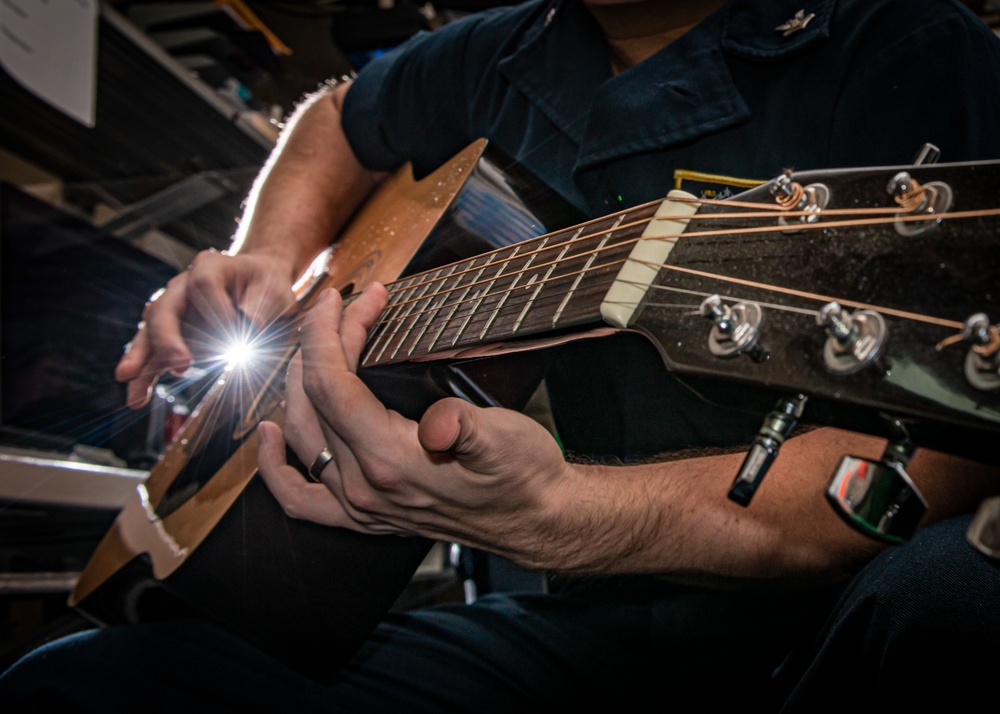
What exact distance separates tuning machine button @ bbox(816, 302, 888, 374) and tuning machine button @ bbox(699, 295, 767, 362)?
0.03m

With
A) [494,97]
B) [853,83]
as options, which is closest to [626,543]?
[853,83]

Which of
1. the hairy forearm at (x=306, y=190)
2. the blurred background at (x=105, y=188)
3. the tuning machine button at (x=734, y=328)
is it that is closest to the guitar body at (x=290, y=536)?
the tuning machine button at (x=734, y=328)

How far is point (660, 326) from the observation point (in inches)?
14.7

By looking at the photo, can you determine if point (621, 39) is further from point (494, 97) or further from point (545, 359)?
point (545, 359)

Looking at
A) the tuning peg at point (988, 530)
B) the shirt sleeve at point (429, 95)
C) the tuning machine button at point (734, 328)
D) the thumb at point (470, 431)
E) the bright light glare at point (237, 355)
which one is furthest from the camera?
the shirt sleeve at point (429, 95)

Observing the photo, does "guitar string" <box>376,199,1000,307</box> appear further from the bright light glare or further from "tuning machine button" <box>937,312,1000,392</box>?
the bright light glare

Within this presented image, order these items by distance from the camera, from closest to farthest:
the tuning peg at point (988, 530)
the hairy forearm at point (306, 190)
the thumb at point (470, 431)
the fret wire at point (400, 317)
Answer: the tuning peg at point (988, 530) → the thumb at point (470, 431) → the fret wire at point (400, 317) → the hairy forearm at point (306, 190)

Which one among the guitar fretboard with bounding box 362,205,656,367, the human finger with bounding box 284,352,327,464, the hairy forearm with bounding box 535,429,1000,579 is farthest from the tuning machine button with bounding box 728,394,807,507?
the human finger with bounding box 284,352,327,464

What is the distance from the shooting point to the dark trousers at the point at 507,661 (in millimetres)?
653

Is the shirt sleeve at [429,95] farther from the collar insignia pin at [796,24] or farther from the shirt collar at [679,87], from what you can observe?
the collar insignia pin at [796,24]

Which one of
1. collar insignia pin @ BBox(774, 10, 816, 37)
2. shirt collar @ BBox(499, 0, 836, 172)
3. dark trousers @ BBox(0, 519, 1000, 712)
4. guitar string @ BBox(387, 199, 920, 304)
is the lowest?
dark trousers @ BBox(0, 519, 1000, 712)

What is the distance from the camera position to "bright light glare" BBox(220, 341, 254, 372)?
0.78 meters

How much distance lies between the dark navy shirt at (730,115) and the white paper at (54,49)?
108 centimetres

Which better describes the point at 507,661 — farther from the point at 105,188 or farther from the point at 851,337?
the point at 105,188
